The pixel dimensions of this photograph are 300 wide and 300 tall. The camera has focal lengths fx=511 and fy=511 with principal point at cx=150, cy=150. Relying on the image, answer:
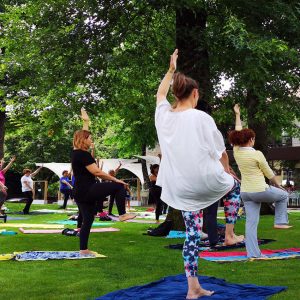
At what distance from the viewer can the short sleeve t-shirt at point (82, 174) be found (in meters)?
7.61

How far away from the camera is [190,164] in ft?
16.1

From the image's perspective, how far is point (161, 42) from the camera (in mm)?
13023

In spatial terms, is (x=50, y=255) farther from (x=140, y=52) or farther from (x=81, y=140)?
(x=140, y=52)

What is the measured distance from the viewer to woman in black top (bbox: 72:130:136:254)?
24.7 ft

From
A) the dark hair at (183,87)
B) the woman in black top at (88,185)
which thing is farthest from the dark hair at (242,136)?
the dark hair at (183,87)

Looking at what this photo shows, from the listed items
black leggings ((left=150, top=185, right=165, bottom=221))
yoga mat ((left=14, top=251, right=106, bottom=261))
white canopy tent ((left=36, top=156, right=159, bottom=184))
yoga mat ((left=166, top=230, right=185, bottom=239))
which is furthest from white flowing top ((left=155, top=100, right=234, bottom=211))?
white canopy tent ((left=36, top=156, right=159, bottom=184))

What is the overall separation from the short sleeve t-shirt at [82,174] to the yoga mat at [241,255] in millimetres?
2024

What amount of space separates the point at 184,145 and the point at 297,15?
6.07m

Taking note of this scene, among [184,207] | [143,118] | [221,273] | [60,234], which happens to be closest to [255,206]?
[221,273]

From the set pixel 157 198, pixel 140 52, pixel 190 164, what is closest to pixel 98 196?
pixel 190 164

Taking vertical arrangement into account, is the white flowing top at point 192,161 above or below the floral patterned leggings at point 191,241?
above

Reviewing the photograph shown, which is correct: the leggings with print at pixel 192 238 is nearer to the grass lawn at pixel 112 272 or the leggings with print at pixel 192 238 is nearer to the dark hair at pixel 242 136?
the grass lawn at pixel 112 272

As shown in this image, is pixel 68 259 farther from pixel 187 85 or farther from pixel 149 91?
pixel 149 91

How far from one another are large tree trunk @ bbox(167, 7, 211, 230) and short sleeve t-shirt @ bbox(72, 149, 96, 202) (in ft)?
15.3
